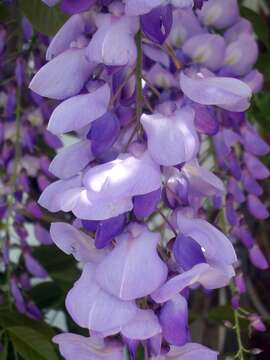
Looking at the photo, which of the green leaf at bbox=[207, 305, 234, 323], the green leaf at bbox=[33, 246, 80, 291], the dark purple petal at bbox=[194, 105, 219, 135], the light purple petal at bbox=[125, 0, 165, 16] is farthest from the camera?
the green leaf at bbox=[33, 246, 80, 291]

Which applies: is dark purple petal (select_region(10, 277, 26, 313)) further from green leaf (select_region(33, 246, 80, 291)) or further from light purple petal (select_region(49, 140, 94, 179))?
light purple petal (select_region(49, 140, 94, 179))

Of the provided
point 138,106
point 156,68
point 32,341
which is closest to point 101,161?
point 138,106

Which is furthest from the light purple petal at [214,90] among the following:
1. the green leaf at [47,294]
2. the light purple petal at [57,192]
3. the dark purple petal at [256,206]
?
the green leaf at [47,294]

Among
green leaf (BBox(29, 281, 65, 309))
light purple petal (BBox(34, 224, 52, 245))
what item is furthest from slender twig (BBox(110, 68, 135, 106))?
green leaf (BBox(29, 281, 65, 309))

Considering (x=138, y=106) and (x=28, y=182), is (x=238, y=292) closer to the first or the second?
(x=28, y=182)

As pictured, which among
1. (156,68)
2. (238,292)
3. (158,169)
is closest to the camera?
(158,169)

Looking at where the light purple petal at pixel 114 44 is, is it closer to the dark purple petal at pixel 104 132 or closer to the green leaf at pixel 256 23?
the dark purple petal at pixel 104 132

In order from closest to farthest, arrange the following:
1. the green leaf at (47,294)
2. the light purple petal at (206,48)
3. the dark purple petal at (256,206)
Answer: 1. the light purple petal at (206,48)
2. the dark purple petal at (256,206)
3. the green leaf at (47,294)
